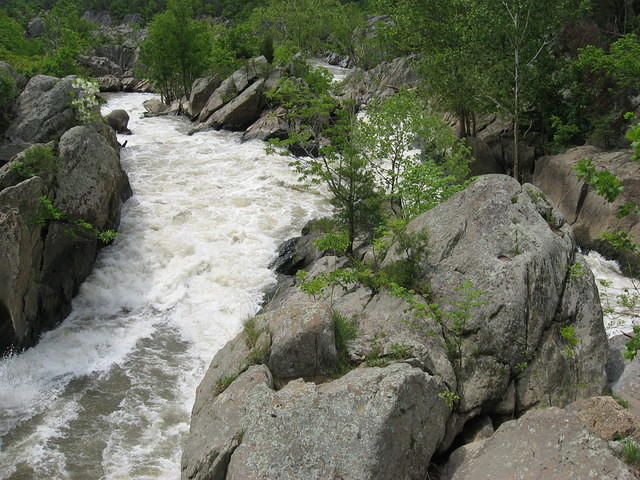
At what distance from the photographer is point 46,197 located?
15.0m

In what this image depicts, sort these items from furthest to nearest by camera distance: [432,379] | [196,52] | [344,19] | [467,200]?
[344,19]
[196,52]
[467,200]
[432,379]

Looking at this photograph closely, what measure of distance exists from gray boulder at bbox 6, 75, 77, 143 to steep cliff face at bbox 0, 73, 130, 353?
33 mm

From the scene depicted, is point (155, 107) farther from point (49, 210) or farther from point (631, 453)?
point (631, 453)

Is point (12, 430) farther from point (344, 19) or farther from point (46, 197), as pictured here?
point (344, 19)

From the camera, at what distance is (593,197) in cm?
1938

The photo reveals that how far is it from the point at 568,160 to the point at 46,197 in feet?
67.3

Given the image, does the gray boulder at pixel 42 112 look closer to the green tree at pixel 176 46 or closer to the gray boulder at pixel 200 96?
the gray boulder at pixel 200 96

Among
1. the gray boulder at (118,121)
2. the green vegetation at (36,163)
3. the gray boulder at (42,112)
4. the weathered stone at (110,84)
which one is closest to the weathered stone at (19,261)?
the green vegetation at (36,163)

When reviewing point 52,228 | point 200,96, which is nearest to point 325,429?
point 52,228

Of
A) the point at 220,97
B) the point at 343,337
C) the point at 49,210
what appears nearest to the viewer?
the point at 343,337

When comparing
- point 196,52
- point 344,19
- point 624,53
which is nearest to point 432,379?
point 624,53

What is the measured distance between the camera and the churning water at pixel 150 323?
1025 cm

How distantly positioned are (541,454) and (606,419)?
117 cm

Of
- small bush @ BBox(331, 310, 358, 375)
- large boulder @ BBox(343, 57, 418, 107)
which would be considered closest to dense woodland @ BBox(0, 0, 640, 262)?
small bush @ BBox(331, 310, 358, 375)
